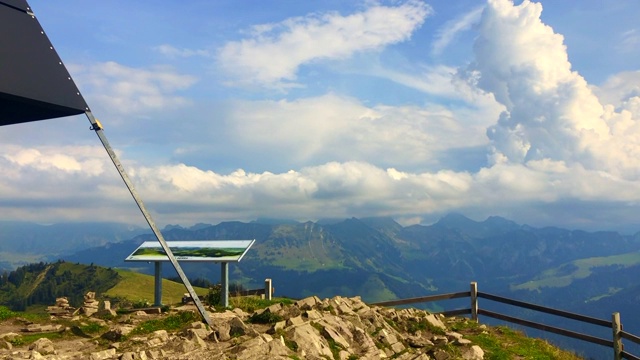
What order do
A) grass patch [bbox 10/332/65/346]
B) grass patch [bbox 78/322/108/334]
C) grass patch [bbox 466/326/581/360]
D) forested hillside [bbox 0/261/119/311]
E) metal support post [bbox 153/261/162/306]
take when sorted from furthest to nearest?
forested hillside [bbox 0/261/119/311] < metal support post [bbox 153/261/162/306] < grass patch [bbox 466/326/581/360] < grass patch [bbox 78/322/108/334] < grass patch [bbox 10/332/65/346]

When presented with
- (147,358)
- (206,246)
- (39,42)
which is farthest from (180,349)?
(206,246)

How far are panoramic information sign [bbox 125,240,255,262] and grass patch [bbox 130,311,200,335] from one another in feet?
11.0

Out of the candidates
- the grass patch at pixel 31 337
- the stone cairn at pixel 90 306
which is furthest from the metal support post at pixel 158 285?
the grass patch at pixel 31 337

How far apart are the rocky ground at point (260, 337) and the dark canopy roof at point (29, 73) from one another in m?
5.83

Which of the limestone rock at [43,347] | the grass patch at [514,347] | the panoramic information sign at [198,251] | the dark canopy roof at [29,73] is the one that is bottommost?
the grass patch at [514,347]

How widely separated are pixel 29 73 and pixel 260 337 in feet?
27.9

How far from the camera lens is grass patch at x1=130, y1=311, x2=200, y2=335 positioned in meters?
15.0

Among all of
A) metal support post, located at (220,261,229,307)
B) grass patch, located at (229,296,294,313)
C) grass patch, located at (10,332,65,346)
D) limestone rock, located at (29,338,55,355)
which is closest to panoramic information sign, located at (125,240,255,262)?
metal support post, located at (220,261,229,307)

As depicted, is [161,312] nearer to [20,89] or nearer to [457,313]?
[20,89]

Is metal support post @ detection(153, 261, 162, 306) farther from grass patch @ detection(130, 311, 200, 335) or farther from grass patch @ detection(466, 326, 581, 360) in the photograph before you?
grass patch @ detection(466, 326, 581, 360)

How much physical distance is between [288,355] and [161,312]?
8318 millimetres

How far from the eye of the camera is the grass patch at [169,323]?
591 inches

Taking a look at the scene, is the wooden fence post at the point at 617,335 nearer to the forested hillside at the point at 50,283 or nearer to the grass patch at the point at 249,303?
the grass patch at the point at 249,303

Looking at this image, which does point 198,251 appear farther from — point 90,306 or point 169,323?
point 169,323
